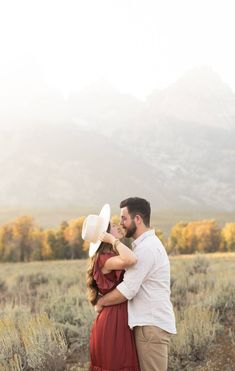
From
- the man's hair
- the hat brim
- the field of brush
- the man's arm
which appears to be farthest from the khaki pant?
the field of brush

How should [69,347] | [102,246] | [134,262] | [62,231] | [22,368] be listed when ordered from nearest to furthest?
[134,262] → [102,246] → [22,368] → [69,347] → [62,231]

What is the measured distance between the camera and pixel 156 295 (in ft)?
14.6

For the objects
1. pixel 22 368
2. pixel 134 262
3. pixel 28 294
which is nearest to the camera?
pixel 134 262

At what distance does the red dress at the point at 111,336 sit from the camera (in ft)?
14.4

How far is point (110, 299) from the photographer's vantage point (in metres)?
4.45

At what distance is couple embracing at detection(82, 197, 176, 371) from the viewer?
14.3 feet

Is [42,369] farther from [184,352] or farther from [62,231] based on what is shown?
[62,231]

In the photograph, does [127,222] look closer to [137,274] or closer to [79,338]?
[137,274]

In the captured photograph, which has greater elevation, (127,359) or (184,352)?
(127,359)

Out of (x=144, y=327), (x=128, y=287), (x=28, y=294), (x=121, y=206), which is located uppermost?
(x=121, y=206)

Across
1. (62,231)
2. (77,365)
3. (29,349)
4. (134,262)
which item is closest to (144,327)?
(134,262)

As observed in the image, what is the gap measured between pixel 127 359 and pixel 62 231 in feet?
219

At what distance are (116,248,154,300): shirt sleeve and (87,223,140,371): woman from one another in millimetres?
81

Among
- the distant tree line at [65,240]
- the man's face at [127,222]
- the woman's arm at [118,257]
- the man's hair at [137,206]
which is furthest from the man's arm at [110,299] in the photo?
the distant tree line at [65,240]
